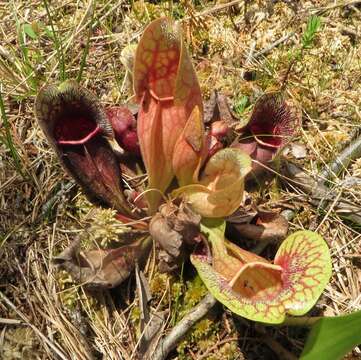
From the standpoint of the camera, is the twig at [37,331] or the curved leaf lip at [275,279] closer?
the curved leaf lip at [275,279]

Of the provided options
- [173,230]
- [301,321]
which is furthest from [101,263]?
[301,321]

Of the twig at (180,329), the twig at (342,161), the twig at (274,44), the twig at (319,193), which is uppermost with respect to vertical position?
the twig at (274,44)

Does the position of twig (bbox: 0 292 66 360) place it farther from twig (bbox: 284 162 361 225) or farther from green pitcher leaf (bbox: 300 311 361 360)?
twig (bbox: 284 162 361 225)

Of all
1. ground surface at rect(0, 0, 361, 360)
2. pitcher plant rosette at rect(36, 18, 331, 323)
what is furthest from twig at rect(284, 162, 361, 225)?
pitcher plant rosette at rect(36, 18, 331, 323)

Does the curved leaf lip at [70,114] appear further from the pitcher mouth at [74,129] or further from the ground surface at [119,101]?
the ground surface at [119,101]

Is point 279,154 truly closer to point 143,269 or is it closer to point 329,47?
point 143,269

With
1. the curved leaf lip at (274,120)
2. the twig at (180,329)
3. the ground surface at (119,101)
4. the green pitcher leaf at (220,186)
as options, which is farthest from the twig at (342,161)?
the twig at (180,329)

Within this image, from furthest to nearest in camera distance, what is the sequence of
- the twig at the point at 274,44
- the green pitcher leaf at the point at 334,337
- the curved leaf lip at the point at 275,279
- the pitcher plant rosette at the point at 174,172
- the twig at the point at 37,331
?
1. the twig at the point at 274,44
2. the twig at the point at 37,331
3. the pitcher plant rosette at the point at 174,172
4. the curved leaf lip at the point at 275,279
5. the green pitcher leaf at the point at 334,337
